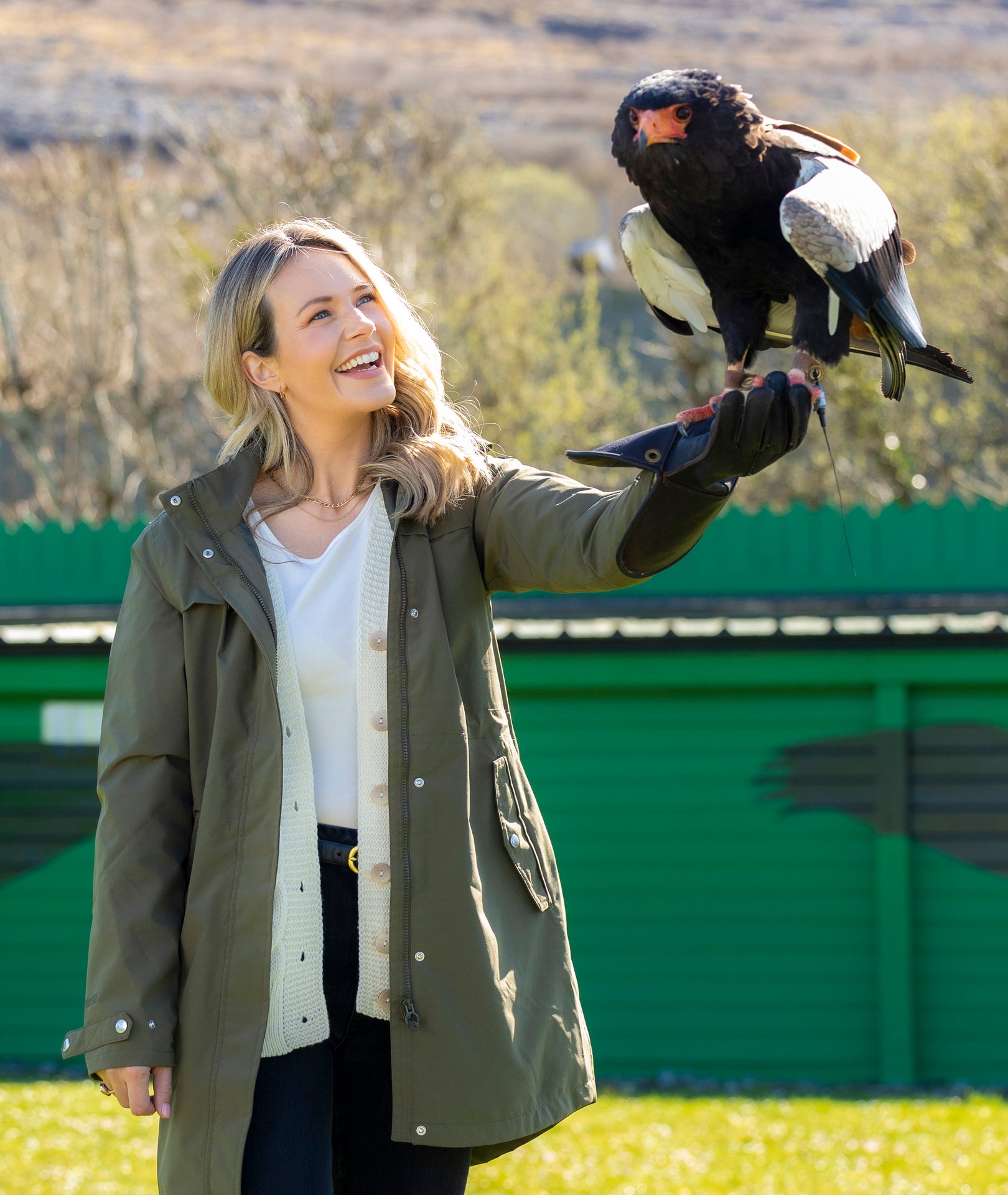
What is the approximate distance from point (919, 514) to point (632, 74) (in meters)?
52.0

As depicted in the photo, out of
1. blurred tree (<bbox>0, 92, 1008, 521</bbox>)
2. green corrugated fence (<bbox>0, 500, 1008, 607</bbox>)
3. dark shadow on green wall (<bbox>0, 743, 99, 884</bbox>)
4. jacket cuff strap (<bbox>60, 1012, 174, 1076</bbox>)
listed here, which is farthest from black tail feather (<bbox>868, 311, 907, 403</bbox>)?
blurred tree (<bbox>0, 92, 1008, 521</bbox>)

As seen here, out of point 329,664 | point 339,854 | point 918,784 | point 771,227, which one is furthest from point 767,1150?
point 771,227

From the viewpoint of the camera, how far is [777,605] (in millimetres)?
5188

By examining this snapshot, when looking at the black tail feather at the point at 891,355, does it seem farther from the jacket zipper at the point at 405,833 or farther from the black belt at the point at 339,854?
the black belt at the point at 339,854

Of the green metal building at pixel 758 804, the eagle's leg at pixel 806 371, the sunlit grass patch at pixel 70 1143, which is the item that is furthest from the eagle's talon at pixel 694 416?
the sunlit grass patch at pixel 70 1143

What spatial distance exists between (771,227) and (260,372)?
0.82 m

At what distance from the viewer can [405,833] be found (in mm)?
1813

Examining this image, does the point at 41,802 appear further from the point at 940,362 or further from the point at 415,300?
the point at 415,300

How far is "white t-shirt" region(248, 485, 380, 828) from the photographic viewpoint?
73.5 inches

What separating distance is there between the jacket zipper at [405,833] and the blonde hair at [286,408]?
206 millimetres

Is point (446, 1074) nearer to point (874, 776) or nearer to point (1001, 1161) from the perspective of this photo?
point (1001, 1161)

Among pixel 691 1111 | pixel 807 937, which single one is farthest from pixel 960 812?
pixel 691 1111

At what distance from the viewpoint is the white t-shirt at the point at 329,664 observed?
1867mm

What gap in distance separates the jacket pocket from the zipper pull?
24cm
